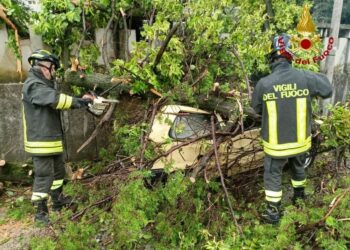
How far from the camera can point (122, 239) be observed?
2.87 metres

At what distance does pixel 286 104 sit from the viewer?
3.12m

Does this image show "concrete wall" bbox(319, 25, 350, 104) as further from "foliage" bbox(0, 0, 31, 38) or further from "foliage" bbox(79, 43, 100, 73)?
"foliage" bbox(0, 0, 31, 38)

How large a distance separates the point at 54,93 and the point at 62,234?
58.4 inches

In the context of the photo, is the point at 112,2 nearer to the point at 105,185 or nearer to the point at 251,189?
the point at 105,185

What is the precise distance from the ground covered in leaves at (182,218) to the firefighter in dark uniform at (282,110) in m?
0.38

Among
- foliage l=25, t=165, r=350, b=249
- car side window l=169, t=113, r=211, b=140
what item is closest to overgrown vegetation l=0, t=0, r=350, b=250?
foliage l=25, t=165, r=350, b=249

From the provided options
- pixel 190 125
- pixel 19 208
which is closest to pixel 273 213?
pixel 190 125

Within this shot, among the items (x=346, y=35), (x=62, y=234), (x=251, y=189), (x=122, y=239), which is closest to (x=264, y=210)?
(x=251, y=189)

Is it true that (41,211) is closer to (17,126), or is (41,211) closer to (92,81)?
(17,126)

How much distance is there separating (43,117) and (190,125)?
1.67 meters

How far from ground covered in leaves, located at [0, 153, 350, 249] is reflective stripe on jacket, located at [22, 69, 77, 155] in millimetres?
594

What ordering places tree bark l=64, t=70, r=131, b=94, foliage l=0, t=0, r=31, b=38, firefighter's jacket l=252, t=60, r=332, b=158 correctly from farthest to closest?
1. foliage l=0, t=0, r=31, b=38
2. tree bark l=64, t=70, r=131, b=94
3. firefighter's jacket l=252, t=60, r=332, b=158

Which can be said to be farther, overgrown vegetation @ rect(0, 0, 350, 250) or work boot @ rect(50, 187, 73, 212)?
work boot @ rect(50, 187, 73, 212)

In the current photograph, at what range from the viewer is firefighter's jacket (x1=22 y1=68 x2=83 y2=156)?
138 inches
